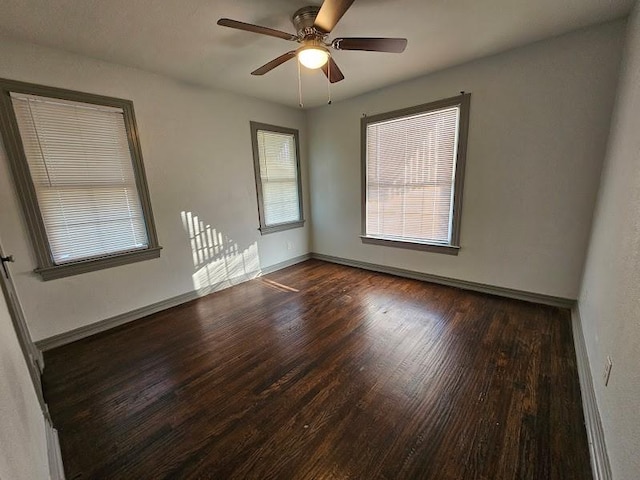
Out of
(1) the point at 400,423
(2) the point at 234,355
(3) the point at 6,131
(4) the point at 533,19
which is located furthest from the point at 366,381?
(3) the point at 6,131

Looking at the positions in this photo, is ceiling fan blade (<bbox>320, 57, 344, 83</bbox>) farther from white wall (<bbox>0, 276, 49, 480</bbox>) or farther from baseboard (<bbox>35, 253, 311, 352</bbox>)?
baseboard (<bbox>35, 253, 311, 352</bbox>)

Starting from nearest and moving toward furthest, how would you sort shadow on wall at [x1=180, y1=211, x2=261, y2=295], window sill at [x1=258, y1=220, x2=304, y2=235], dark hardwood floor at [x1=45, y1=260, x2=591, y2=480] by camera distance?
dark hardwood floor at [x1=45, y1=260, x2=591, y2=480]
shadow on wall at [x1=180, y1=211, x2=261, y2=295]
window sill at [x1=258, y1=220, x2=304, y2=235]

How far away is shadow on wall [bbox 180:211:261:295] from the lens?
3.23 metres

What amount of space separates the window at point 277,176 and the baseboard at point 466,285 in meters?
1.09

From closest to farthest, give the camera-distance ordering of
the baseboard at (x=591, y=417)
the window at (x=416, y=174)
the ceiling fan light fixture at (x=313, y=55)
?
the baseboard at (x=591, y=417)
the ceiling fan light fixture at (x=313, y=55)
the window at (x=416, y=174)

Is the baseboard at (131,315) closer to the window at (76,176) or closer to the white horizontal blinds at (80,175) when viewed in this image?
the window at (76,176)

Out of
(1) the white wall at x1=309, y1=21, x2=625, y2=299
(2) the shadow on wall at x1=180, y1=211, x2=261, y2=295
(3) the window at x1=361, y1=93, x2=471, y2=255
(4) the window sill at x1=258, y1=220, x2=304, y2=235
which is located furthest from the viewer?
(4) the window sill at x1=258, y1=220, x2=304, y2=235

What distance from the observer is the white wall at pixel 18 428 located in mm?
739

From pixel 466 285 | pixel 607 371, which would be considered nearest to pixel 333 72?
pixel 607 371

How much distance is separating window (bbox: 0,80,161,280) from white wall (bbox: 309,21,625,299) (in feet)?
10.1

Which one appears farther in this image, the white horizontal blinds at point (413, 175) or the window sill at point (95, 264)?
the white horizontal blinds at point (413, 175)

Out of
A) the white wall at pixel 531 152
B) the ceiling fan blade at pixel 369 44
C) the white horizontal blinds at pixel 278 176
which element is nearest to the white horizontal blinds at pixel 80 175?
the white horizontal blinds at pixel 278 176

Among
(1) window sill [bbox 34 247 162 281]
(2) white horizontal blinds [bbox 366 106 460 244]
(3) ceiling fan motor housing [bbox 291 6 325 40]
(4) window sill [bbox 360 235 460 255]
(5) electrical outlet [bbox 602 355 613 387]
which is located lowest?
(5) electrical outlet [bbox 602 355 613 387]

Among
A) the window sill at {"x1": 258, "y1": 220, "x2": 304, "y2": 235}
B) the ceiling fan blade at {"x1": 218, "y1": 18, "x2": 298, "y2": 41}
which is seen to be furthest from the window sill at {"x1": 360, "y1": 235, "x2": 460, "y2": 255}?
the ceiling fan blade at {"x1": 218, "y1": 18, "x2": 298, "y2": 41}
